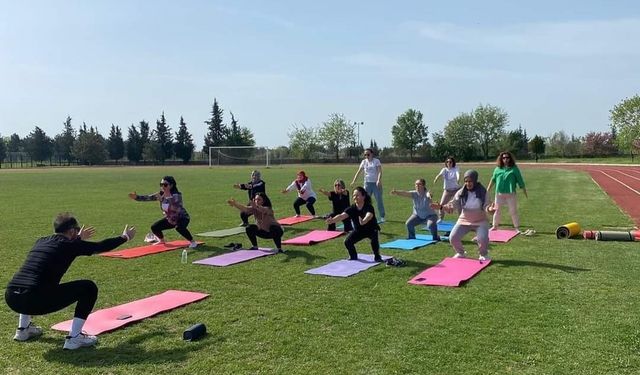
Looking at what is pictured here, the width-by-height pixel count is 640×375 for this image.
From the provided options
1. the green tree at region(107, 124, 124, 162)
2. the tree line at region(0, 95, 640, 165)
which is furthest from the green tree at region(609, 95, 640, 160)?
the green tree at region(107, 124, 124, 162)

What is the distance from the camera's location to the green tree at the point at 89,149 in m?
96.8

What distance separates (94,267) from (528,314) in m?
7.23

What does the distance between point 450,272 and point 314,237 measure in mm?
4441

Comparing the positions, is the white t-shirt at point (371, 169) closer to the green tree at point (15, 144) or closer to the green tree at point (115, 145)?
the green tree at point (115, 145)

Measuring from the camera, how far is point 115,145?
349 feet

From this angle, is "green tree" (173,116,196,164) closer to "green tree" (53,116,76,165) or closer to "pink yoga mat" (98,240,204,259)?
"green tree" (53,116,76,165)

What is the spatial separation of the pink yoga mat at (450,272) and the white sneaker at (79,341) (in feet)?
14.6

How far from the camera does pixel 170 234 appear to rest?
543 inches

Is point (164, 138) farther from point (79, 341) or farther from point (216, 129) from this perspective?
point (79, 341)

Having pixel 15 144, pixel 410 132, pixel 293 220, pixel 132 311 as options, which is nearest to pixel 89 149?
pixel 15 144

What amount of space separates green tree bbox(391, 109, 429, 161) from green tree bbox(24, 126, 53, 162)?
69.4 metres

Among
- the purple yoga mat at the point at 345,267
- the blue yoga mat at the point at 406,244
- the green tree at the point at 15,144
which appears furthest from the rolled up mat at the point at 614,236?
the green tree at the point at 15,144

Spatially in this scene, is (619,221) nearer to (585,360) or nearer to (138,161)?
(585,360)

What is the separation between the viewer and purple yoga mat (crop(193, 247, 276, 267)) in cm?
966
